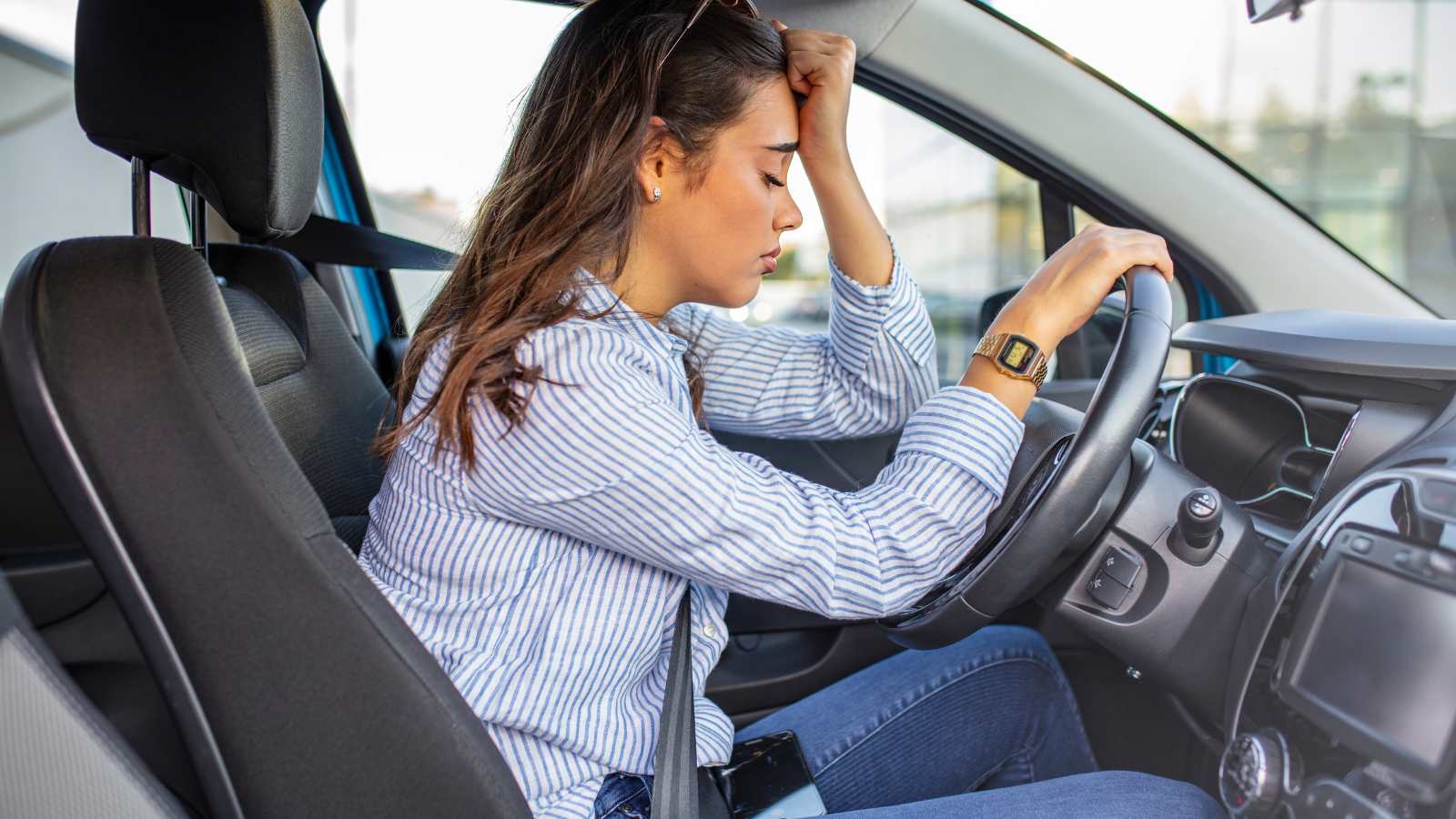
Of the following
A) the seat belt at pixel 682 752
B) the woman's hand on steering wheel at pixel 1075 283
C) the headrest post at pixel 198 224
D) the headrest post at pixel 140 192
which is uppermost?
the headrest post at pixel 140 192

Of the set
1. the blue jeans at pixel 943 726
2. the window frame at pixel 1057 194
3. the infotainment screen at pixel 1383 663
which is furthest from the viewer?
the window frame at pixel 1057 194

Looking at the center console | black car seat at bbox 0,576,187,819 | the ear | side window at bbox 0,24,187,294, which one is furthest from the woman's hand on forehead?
side window at bbox 0,24,187,294

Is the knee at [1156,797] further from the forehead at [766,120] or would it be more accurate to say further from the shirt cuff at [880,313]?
the forehead at [766,120]

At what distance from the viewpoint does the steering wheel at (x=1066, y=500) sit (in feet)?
2.92

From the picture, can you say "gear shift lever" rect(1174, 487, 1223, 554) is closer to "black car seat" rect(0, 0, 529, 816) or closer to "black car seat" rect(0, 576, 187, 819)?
"black car seat" rect(0, 0, 529, 816)

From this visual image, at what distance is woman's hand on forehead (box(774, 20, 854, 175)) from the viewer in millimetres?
1177

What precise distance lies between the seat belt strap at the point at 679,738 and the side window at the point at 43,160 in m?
1.17

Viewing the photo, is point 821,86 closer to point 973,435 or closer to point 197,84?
point 973,435

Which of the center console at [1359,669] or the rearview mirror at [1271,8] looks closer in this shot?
the center console at [1359,669]

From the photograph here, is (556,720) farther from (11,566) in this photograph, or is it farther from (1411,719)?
(11,566)

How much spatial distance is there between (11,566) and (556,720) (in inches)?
31.5

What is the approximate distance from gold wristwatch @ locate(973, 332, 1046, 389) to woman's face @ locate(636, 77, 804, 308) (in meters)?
0.25

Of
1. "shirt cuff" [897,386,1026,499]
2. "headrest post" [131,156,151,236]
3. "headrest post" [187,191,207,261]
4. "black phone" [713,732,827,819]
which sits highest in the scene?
"headrest post" [131,156,151,236]

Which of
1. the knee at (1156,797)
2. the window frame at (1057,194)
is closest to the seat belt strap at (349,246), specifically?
the window frame at (1057,194)
